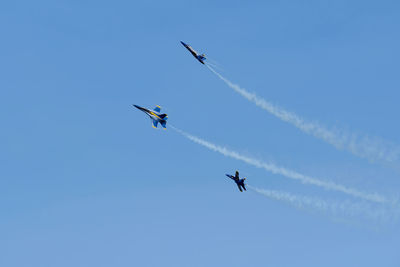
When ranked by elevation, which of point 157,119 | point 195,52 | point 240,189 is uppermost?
point 195,52

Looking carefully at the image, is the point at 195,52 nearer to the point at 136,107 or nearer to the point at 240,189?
the point at 136,107

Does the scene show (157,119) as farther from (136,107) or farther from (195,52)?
(195,52)

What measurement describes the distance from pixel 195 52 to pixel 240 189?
41486 mm

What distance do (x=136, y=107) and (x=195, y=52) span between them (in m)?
24.1

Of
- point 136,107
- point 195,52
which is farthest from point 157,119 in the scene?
point 195,52

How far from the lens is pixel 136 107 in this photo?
9775cm

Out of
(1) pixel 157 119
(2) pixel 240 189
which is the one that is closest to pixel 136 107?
(1) pixel 157 119

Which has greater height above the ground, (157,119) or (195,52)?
(195,52)

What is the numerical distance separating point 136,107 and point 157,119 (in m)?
8.17

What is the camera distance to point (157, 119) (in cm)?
9500

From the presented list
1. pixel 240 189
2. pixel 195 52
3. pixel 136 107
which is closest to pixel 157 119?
pixel 136 107

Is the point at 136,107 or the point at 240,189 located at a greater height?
the point at 136,107

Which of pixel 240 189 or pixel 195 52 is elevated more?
pixel 195 52

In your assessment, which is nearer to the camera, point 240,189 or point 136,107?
point 240,189
